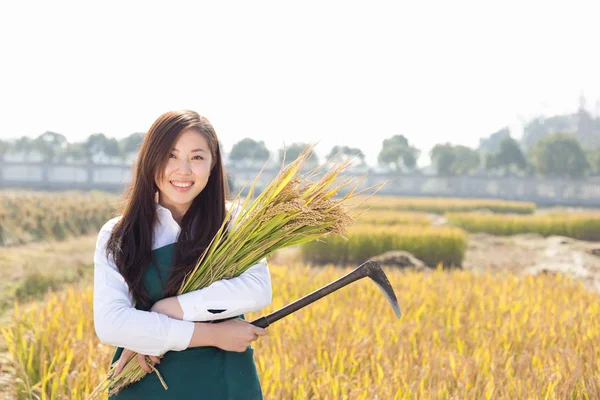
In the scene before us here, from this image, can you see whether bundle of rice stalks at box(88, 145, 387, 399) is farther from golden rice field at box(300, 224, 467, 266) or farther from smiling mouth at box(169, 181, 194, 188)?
golden rice field at box(300, 224, 467, 266)

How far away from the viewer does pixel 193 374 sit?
1804 millimetres

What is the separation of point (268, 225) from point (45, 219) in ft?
37.1

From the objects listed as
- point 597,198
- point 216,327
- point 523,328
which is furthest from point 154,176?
point 597,198

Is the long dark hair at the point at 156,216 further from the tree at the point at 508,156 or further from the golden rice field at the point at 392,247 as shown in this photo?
the tree at the point at 508,156

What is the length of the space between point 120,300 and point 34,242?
411 inches

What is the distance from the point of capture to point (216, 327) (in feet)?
5.76

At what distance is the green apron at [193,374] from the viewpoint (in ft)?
5.91

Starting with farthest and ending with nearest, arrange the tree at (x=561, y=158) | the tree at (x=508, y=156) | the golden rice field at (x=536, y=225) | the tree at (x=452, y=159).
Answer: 1. the tree at (x=452, y=159)
2. the tree at (x=508, y=156)
3. the tree at (x=561, y=158)
4. the golden rice field at (x=536, y=225)

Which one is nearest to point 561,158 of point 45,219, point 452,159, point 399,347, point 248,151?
point 452,159

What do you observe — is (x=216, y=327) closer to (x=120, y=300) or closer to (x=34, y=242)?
(x=120, y=300)

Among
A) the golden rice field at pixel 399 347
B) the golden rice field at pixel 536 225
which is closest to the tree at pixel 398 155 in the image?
the golden rice field at pixel 536 225

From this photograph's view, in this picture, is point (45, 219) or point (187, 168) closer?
point (187, 168)

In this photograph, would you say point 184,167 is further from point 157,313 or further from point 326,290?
point 326,290

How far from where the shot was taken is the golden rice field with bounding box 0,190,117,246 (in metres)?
11.0
